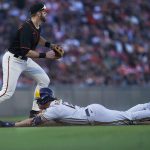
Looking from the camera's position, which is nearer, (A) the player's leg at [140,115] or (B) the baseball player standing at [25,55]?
(A) the player's leg at [140,115]

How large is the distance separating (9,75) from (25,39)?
704 mm

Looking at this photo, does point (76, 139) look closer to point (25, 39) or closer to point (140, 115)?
point (140, 115)

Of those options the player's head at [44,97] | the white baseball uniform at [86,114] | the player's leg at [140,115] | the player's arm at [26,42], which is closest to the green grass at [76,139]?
the white baseball uniform at [86,114]

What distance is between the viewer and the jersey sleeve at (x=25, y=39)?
11438 mm

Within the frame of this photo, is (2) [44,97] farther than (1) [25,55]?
No

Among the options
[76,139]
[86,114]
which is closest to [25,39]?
[86,114]

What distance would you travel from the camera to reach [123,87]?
1833 cm

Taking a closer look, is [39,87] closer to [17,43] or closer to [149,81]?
[17,43]

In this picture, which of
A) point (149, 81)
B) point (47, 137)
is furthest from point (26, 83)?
point (47, 137)

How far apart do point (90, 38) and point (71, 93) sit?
11.2ft

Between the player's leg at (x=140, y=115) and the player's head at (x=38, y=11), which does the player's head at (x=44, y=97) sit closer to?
the player's leg at (x=140, y=115)

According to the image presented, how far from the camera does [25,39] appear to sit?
1145 cm

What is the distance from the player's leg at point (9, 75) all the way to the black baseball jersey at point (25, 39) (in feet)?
0.54

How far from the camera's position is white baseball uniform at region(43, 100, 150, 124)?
1052cm
